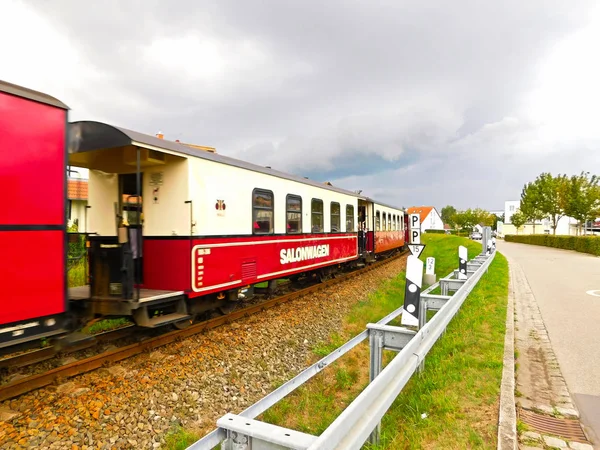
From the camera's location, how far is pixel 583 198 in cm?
3088

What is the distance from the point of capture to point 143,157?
240 inches

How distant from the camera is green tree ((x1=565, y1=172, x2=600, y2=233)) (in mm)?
30641

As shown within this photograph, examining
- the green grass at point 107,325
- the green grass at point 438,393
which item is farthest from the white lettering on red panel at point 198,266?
the green grass at point 438,393

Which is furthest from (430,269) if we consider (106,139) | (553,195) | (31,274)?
(553,195)

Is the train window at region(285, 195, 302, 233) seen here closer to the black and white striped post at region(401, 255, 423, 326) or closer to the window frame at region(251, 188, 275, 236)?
the window frame at region(251, 188, 275, 236)

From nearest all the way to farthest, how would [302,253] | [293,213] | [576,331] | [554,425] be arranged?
1. [554,425]
2. [576,331]
3. [293,213]
4. [302,253]

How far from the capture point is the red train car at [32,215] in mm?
3863

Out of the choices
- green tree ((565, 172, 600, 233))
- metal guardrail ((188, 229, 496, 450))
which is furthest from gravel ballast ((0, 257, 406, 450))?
green tree ((565, 172, 600, 233))

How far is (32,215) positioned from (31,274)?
2.11 feet

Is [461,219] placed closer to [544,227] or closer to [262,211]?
[544,227]

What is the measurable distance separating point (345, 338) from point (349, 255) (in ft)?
19.0

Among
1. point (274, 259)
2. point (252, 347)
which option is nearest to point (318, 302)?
point (274, 259)

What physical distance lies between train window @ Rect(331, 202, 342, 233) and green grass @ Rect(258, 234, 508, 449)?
4.57 m

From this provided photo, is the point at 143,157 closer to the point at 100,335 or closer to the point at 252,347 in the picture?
the point at 100,335
